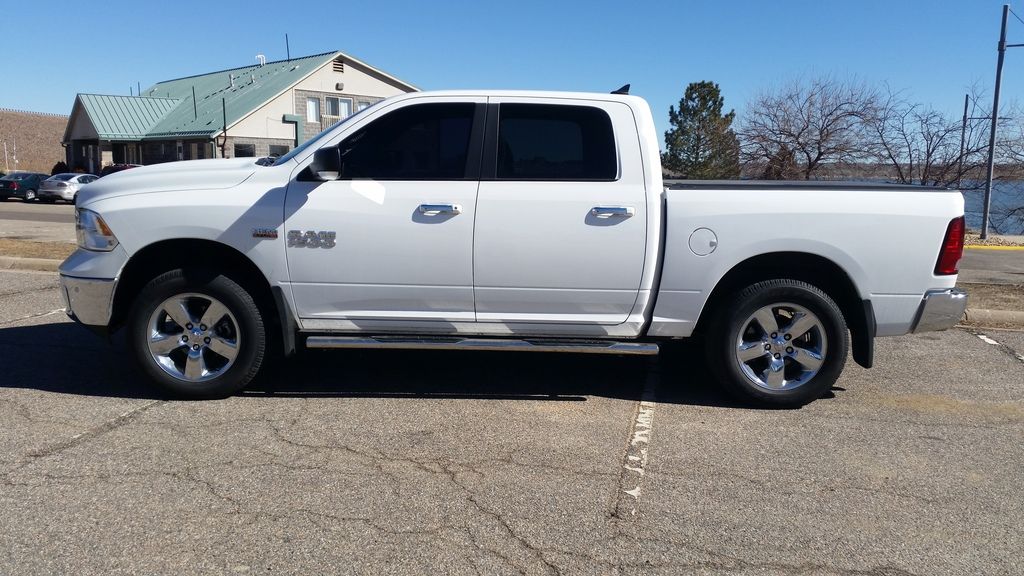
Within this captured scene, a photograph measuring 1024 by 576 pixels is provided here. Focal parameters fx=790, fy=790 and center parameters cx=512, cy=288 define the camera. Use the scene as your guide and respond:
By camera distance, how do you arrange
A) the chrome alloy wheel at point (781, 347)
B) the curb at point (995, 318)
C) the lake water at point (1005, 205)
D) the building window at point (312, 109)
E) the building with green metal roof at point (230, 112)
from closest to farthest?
the chrome alloy wheel at point (781, 347) → the curb at point (995, 318) → the lake water at point (1005, 205) → the building with green metal roof at point (230, 112) → the building window at point (312, 109)

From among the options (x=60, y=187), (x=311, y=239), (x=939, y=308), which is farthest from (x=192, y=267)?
(x=60, y=187)

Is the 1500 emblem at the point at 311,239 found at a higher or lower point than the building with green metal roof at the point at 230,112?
lower

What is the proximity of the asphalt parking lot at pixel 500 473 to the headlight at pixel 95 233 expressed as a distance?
3.24 ft

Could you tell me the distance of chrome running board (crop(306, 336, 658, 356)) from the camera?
4.94 meters

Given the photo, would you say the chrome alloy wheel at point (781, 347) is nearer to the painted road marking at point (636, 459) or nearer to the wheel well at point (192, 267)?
the painted road marking at point (636, 459)

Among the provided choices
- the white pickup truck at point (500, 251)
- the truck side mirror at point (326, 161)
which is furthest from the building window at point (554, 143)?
the truck side mirror at point (326, 161)

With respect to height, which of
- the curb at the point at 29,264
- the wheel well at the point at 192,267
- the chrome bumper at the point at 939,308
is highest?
the wheel well at the point at 192,267

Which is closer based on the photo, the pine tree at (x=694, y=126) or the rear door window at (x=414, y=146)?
the rear door window at (x=414, y=146)

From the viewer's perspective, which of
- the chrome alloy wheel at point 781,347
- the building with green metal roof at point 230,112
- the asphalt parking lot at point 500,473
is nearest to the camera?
the asphalt parking lot at point 500,473

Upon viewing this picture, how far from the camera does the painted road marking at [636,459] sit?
3.67 metres

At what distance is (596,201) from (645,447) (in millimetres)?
1494

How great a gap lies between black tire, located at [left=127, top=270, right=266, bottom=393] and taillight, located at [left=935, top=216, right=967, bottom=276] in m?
4.26

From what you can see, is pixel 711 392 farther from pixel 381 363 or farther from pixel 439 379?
pixel 381 363

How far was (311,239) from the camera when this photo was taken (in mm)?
4852
